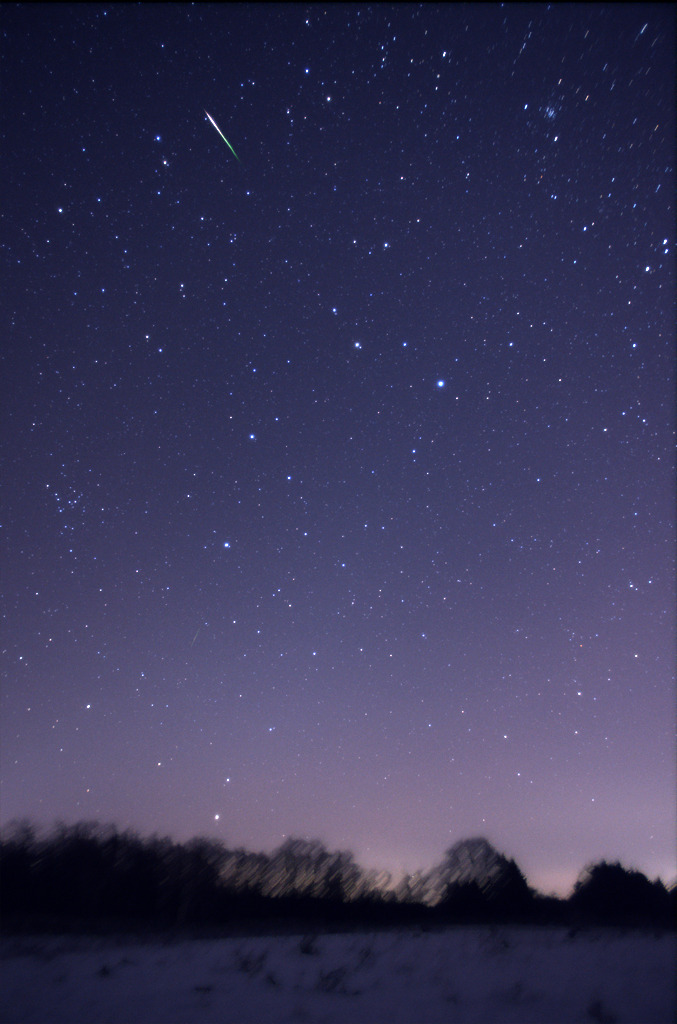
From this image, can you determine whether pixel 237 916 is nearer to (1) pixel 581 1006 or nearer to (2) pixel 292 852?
(2) pixel 292 852

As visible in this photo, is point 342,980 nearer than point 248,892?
Yes

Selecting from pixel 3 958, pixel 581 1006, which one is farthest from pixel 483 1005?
pixel 3 958

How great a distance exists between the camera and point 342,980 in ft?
23.6

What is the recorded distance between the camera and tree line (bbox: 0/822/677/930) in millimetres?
12852

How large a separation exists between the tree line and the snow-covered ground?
360cm

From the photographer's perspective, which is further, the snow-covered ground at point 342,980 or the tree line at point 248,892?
the tree line at point 248,892

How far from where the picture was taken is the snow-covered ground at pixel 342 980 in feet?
20.1

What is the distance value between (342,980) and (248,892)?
351 inches

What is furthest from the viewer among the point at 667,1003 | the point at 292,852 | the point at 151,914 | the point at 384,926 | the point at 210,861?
the point at 292,852

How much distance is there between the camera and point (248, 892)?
14.5 meters

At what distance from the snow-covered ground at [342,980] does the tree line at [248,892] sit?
11.8 feet

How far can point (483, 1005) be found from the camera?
6.29m

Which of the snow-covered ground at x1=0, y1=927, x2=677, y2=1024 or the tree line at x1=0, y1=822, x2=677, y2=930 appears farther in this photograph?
the tree line at x1=0, y1=822, x2=677, y2=930

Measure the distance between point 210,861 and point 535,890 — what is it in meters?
9.80
